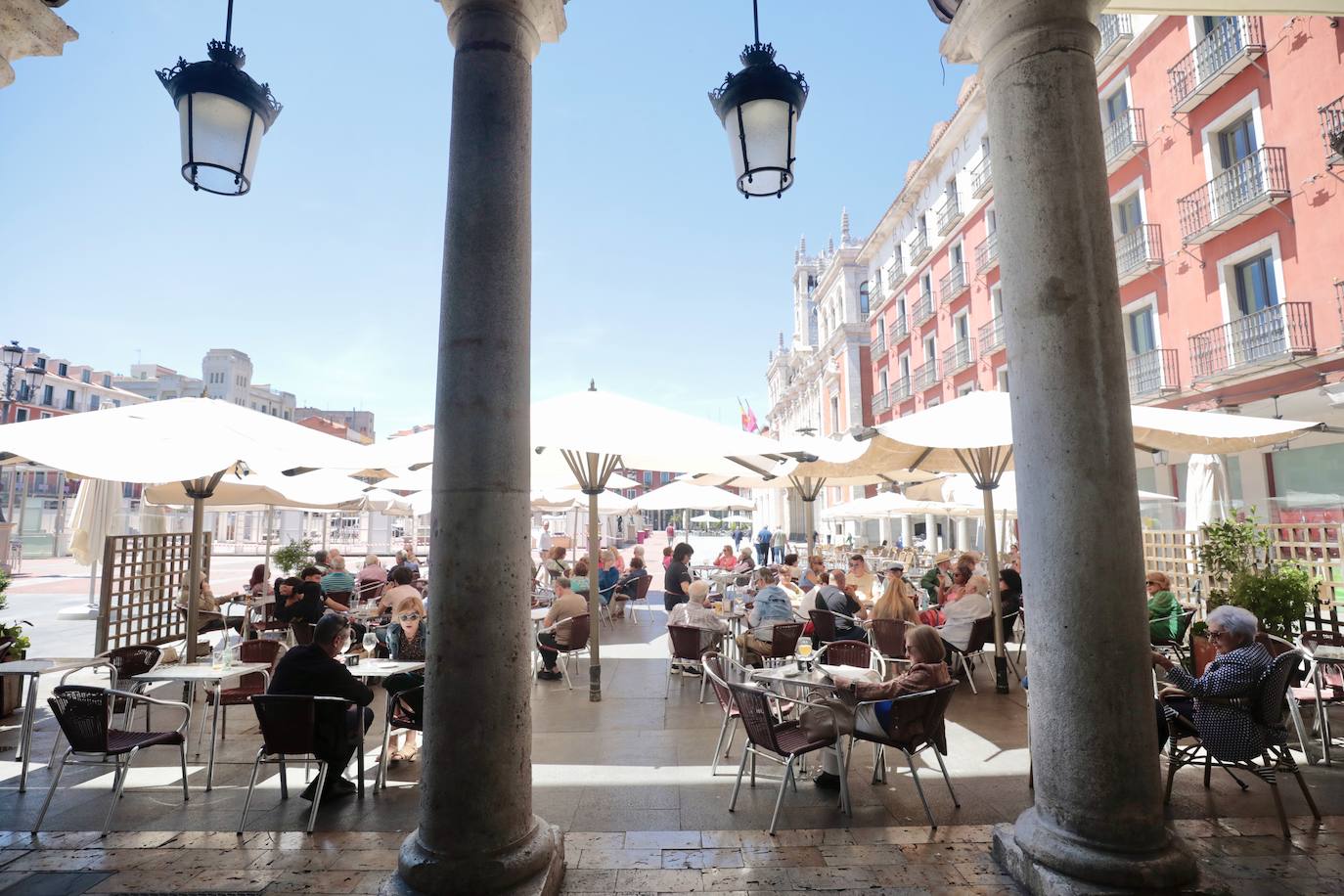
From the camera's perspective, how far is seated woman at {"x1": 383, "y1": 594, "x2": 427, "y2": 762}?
436 centimetres

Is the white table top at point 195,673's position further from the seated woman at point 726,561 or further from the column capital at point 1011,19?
the seated woman at point 726,561

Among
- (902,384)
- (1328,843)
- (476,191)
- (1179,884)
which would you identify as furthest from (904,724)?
(902,384)

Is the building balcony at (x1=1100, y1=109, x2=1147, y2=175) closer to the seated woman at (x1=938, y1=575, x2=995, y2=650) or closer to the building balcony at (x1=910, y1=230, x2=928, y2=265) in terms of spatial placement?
the building balcony at (x1=910, y1=230, x2=928, y2=265)

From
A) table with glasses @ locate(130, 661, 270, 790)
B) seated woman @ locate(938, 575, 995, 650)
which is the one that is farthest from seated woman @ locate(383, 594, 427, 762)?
seated woman @ locate(938, 575, 995, 650)

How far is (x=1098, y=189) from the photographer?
2729 millimetres

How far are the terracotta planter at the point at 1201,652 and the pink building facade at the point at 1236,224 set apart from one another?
170 inches

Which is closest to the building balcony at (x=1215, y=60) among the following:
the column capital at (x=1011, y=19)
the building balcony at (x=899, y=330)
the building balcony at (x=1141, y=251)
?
the building balcony at (x=1141, y=251)

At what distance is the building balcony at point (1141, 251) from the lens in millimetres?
14250

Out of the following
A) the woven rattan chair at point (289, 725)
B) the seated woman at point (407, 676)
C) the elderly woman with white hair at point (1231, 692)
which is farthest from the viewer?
the seated woman at point (407, 676)

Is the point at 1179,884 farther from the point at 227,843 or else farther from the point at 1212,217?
the point at 1212,217

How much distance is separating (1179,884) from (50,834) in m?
4.96

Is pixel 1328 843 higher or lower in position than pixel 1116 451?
lower

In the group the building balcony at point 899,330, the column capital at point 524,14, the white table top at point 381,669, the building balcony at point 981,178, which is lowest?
the white table top at point 381,669

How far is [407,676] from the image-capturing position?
4637 millimetres
